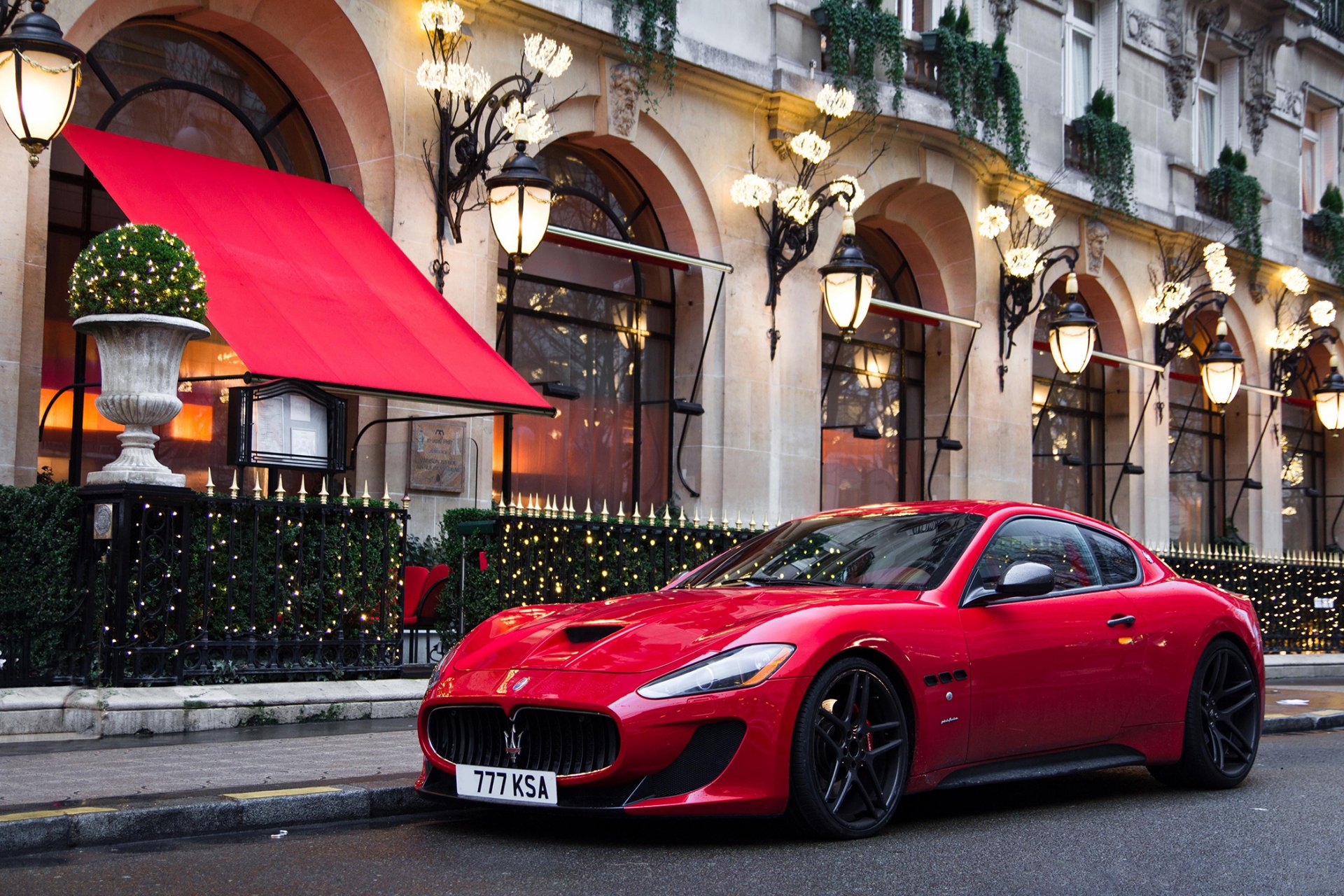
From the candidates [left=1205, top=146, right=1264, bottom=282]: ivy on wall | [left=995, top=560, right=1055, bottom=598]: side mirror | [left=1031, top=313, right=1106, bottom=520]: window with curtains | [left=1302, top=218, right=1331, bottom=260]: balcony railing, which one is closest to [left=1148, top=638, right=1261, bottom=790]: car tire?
[left=995, top=560, right=1055, bottom=598]: side mirror

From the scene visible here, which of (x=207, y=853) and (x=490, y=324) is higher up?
(x=490, y=324)

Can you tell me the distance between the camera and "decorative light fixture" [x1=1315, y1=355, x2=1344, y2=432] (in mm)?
24578

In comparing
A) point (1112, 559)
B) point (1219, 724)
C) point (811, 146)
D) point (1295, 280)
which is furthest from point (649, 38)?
point (1295, 280)

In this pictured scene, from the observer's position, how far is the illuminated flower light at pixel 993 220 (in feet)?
66.1

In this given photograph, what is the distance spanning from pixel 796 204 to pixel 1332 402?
12006 millimetres

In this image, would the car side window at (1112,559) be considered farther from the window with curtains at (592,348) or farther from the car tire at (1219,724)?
the window with curtains at (592,348)

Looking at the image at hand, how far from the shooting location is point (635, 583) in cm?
1343

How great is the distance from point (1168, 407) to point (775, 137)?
10.1m

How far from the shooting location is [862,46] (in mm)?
18344

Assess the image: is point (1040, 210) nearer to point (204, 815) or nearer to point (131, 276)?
point (131, 276)

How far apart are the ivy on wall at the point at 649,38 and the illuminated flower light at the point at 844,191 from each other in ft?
7.35

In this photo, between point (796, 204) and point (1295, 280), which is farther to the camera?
point (1295, 280)

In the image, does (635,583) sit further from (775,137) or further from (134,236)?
(775,137)

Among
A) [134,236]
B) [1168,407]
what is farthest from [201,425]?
[1168,407]
